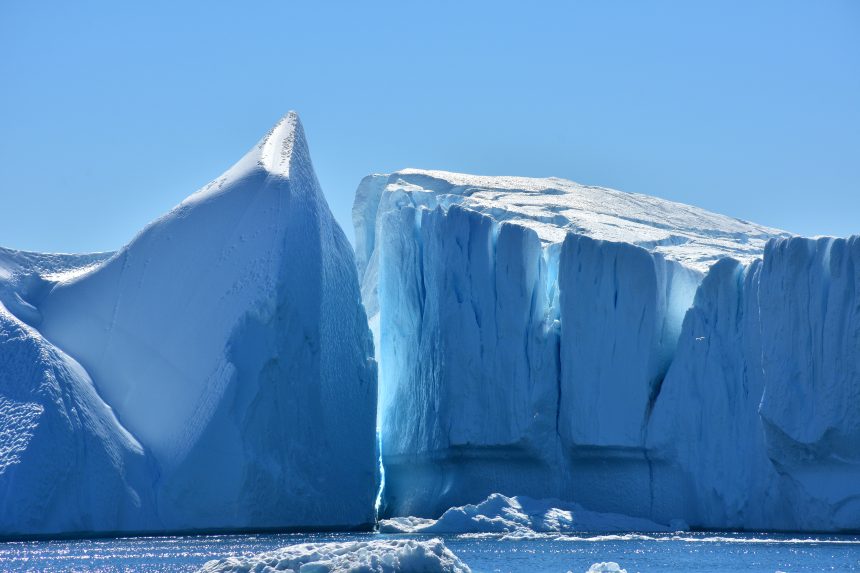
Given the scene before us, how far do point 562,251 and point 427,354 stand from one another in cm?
326

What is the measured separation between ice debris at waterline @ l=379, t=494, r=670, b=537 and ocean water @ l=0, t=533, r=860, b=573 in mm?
610

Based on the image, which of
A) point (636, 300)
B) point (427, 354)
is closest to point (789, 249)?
point (636, 300)

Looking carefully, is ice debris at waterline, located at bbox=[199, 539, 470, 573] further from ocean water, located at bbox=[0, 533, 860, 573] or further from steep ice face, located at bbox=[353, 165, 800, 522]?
steep ice face, located at bbox=[353, 165, 800, 522]

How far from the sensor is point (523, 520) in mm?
23422

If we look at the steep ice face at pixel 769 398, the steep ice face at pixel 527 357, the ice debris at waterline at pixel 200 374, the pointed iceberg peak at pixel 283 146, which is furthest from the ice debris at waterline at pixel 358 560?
the pointed iceberg peak at pixel 283 146

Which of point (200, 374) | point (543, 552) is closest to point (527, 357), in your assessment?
point (543, 552)

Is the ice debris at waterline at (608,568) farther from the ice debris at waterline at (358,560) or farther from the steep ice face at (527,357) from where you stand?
the steep ice face at (527,357)

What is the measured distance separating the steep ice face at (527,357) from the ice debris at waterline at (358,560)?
387 inches

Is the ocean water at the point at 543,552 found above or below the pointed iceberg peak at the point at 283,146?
below

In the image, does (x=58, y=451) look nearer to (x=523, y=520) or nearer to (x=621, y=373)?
(x=523, y=520)

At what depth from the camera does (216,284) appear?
2441 cm

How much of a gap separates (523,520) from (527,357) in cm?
305

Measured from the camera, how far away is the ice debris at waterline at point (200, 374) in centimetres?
2222

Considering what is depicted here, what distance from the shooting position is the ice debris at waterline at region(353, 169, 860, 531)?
72.3 feet
